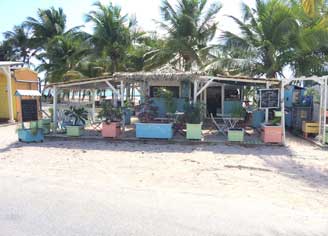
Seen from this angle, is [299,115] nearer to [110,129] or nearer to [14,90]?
[110,129]

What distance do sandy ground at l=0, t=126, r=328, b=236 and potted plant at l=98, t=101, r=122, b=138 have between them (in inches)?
68.9

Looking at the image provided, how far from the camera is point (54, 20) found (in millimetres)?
30016

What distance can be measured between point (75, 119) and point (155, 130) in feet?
9.87

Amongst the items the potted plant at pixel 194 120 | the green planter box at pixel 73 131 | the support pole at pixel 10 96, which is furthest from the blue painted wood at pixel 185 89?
the support pole at pixel 10 96

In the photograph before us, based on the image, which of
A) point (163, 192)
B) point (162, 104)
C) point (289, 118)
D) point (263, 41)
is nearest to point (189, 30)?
point (263, 41)

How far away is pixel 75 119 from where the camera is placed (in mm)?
10961

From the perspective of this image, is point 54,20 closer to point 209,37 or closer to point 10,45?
point 10,45

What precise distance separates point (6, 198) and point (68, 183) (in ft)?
3.51

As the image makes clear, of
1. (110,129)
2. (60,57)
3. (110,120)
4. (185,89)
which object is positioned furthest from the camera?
(60,57)

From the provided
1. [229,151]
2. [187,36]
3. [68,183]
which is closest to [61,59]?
[187,36]

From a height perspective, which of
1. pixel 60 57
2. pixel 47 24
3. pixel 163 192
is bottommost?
pixel 163 192

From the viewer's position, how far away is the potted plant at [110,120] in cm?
1031

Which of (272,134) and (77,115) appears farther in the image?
(77,115)

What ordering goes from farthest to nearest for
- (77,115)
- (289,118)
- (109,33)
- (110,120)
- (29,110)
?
(109,33) → (289,118) → (77,115) → (110,120) → (29,110)
